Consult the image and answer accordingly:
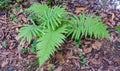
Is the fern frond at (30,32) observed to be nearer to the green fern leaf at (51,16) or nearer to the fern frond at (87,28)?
the green fern leaf at (51,16)

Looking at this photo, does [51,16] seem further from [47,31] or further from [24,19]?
[24,19]

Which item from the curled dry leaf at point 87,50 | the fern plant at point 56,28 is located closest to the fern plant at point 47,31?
the fern plant at point 56,28

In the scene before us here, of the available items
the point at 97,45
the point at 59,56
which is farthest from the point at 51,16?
the point at 97,45

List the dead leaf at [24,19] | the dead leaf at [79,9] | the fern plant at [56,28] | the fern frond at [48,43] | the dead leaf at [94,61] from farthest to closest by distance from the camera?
the dead leaf at [79,9], the dead leaf at [24,19], the dead leaf at [94,61], the fern plant at [56,28], the fern frond at [48,43]

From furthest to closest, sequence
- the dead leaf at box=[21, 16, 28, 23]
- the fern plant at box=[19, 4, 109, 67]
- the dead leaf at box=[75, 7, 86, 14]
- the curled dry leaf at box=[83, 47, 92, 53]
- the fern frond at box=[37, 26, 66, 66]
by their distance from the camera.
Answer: the dead leaf at box=[75, 7, 86, 14] → the dead leaf at box=[21, 16, 28, 23] → the curled dry leaf at box=[83, 47, 92, 53] → the fern plant at box=[19, 4, 109, 67] → the fern frond at box=[37, 26, 66, 66]

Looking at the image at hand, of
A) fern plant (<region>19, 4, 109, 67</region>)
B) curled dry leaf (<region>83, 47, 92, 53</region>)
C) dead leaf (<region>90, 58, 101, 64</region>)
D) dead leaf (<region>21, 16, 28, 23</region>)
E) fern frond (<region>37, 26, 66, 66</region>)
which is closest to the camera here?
fern frond (<region>37, 26, 66, 66</region>)

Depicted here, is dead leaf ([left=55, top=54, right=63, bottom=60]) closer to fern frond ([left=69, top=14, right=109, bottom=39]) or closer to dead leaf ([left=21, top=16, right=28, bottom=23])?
fern frond ([left=69, top=14, right=109, bottom=39])

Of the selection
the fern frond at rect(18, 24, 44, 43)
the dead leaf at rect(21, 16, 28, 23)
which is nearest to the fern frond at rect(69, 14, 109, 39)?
the fern frond at rect(18, 24, 44, 43)

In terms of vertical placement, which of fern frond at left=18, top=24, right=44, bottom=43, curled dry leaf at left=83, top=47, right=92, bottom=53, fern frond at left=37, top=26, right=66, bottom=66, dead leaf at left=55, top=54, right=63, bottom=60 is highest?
fern frond at left=18, top=24, right=44, bottom=43
